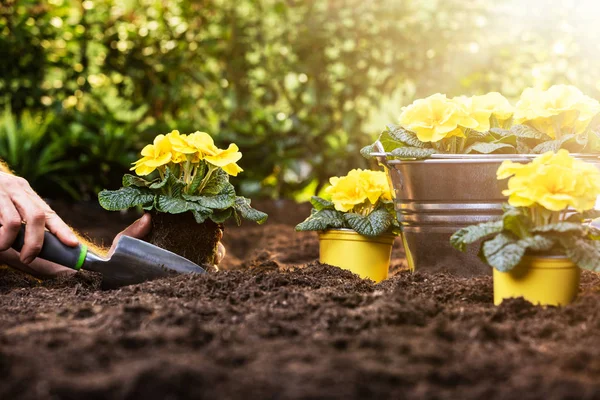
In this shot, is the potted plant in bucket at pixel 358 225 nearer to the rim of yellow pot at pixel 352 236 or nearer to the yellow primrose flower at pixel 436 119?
the rim of yellow pot at pixel 352 236

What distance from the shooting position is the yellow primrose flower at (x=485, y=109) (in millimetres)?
2064

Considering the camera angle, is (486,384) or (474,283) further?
(474,283)

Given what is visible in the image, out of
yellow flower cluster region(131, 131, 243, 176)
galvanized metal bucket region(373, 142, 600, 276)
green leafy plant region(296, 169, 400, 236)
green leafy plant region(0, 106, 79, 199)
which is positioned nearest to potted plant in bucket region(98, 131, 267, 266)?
yellow flower cluster region(131, 131, 243, 176)

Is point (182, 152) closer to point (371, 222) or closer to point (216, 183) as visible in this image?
point (216, 183)

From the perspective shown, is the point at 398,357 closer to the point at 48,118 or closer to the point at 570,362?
the point at 570,362

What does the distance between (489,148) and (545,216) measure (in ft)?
1.45

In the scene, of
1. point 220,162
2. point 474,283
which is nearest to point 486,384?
point 474,283

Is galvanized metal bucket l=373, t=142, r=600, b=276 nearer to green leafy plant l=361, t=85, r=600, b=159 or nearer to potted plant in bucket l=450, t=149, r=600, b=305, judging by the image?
green leafy plant l=361, t=85, r=600, b=159

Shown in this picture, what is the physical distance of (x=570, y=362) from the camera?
1101 millimetres

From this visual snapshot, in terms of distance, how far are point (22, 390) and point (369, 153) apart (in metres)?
1.44

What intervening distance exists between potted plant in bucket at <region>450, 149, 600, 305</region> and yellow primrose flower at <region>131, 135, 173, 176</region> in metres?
1.01

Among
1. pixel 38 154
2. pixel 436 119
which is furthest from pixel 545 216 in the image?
pixel 38 154

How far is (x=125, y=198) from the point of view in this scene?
2148mm

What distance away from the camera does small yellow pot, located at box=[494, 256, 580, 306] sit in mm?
1591
